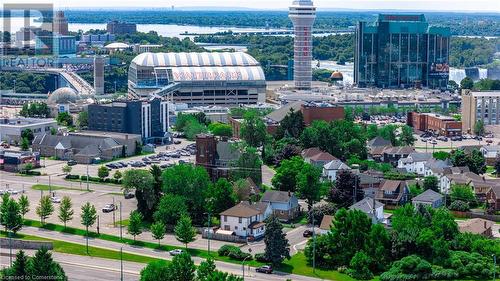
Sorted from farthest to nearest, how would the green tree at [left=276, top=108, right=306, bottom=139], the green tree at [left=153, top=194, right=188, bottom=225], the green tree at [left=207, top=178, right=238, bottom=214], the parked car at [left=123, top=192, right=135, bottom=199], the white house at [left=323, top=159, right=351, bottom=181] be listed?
the green tree at [left=276, top=108, right=306, bottom=139]
the white house at [left=323, top=159, right=351, bottom=181]
the parked car at [left=123, top=192, right=135, bottom=199]
the green tree at [left=207, top=178, right=238, bottom=214]
the green tree at [left=153, top=194, right=188, bottom=225]

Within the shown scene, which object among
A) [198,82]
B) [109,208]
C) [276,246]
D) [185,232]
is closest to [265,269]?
[276,246]

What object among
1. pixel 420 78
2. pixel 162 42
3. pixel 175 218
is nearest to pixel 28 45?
pixel 162 42

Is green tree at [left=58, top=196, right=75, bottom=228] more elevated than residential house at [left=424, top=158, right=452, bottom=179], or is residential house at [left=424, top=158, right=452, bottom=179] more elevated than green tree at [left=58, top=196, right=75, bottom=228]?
residential house at [left=424, top=158, right=452, bottom=179]

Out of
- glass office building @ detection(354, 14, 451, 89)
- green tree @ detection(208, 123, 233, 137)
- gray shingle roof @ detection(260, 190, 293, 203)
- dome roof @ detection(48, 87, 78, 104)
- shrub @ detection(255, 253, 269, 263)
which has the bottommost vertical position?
shrub @ detection(255, 253, 269, 263)

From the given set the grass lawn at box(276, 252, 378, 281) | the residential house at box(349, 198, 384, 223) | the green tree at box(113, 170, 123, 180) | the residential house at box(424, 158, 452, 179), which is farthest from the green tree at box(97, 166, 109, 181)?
the grass lawn at box(276, 252, 378, 281)

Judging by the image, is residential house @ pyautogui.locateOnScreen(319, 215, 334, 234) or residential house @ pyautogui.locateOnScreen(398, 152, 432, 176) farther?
residential house @ pyautogui.locateOnScreen(398, 152, 432, 176)

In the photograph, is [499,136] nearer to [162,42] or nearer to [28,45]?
[28,45]

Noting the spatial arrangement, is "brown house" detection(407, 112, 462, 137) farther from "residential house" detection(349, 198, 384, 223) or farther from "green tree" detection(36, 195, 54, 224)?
"green tree" detection(36, 195, 54, 224)

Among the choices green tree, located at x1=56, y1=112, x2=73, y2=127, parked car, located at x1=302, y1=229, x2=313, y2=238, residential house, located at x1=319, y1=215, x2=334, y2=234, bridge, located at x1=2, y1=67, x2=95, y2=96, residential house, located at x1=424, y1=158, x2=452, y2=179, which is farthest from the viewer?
bridge, located at x1=2, y1=67, x2=95, y2=96

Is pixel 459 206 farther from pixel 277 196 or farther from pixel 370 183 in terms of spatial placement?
pixel 277 196
